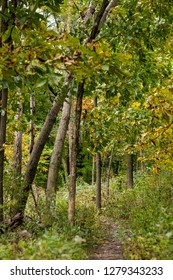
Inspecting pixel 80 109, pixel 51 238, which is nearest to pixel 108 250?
pixel 80 109

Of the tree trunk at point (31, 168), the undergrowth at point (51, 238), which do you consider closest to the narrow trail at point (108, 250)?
the undergrowth at point (51, 238)

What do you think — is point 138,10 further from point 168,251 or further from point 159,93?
point 168,251

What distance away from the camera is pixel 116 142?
13953 millimetres

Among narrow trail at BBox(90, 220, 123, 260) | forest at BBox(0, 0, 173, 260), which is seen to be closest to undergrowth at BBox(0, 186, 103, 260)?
forest at BBox(0, 0, 173, 260)

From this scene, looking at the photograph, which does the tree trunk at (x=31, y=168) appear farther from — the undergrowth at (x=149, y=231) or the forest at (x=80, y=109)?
the undergrowth at (x=149, y=231)

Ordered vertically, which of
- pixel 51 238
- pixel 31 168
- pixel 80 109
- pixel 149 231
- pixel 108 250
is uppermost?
pixel 80 109

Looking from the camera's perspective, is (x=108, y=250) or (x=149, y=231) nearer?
(x=149, y=231)

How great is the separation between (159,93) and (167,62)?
485 centimetres

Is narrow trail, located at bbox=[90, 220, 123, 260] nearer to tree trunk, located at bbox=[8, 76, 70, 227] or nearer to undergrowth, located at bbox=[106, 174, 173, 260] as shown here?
undergrowth, located at bbox=[106, 174, 173, 260]

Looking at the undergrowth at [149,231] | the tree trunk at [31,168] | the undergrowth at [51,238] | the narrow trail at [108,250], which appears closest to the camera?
the undergrowth at [51,238]

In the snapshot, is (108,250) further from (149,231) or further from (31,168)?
(31,168)

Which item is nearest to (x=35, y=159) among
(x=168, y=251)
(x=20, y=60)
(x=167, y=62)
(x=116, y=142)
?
(x=20, y=60)
